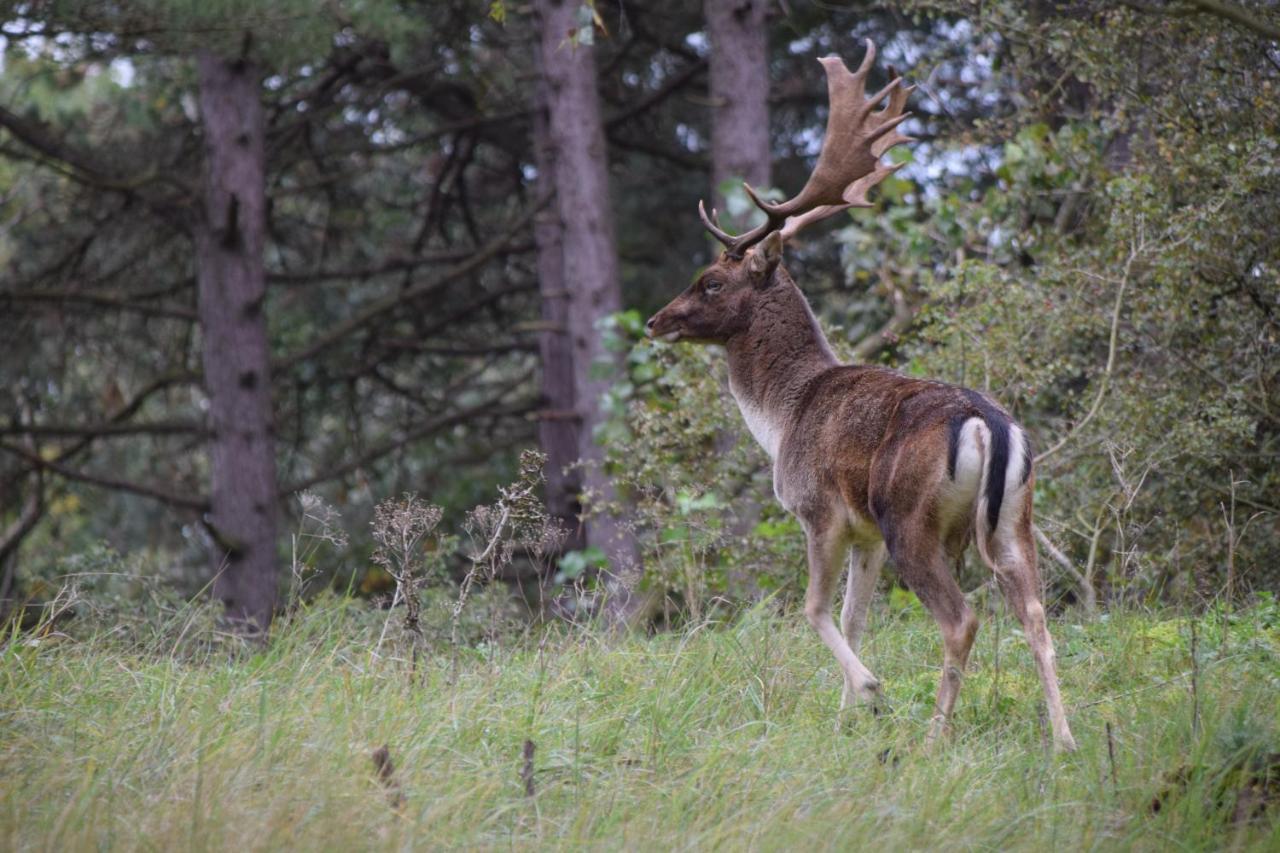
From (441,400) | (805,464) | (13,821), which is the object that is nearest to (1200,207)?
(805,464)

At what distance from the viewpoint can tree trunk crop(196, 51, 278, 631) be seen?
1183cm

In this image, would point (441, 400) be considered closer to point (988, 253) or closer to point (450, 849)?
point (988, 253)

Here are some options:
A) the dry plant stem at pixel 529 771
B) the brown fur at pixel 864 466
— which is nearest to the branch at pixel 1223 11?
the brown fur at pixel 864 466

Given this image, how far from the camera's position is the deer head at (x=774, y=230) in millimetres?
6852

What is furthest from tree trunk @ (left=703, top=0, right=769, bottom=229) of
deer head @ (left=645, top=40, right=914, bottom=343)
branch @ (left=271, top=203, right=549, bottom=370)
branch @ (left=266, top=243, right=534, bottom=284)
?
deer head @ (left=645, top=40, right=914, bottom=343)

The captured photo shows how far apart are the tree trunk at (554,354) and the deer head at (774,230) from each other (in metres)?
6.18

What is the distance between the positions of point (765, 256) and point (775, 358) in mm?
521

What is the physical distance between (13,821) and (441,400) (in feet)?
39.2

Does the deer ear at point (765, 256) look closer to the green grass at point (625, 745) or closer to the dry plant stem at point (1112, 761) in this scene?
the green grass at point (625, 745)

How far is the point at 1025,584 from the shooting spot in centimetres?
520

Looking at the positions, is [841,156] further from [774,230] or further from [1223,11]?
[1223,11]

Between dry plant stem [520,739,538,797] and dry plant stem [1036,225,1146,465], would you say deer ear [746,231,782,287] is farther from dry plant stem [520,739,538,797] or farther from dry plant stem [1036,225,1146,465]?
dry plant stem [520,739,538,797]

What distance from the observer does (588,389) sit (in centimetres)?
1316

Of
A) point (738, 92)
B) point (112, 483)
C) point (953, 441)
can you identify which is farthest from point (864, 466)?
point (112, 483)
